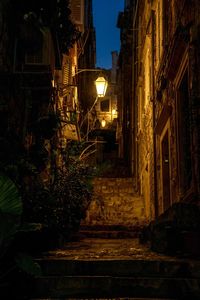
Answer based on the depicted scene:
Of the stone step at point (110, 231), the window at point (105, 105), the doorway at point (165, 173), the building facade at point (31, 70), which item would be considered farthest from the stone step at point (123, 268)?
the window at point (105, 105)

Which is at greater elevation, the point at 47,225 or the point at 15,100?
the point at 15,100

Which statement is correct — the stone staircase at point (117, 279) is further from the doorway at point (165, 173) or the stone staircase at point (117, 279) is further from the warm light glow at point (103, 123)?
the warm light glow at point (103, 123)

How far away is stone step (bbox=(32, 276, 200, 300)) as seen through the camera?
5.12m

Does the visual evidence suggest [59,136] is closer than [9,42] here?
No

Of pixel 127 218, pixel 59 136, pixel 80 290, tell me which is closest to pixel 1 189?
pixel 80 290

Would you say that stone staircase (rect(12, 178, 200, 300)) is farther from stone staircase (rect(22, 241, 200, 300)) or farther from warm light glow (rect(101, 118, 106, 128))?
warm light glow (rect(101, 118, 106, 128))

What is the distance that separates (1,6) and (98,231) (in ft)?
21.2

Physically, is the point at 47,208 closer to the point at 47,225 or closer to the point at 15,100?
the point at 47,225

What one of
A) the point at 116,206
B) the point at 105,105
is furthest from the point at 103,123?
the point at 116,206

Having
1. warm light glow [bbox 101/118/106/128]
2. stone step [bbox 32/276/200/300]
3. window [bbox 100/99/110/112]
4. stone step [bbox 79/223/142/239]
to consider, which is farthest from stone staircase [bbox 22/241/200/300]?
window [bbox 100/99/110/112]

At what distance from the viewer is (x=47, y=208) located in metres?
8.37

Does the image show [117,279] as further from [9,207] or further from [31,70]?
[31,70]

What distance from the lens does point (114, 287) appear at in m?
5.25

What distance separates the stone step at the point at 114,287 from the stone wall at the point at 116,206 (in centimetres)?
834
